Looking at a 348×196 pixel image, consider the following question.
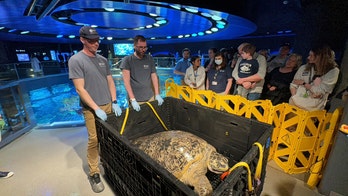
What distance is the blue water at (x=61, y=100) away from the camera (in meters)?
7.97

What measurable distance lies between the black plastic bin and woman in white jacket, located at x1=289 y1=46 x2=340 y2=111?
1.50 m

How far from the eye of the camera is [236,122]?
1.61 metres

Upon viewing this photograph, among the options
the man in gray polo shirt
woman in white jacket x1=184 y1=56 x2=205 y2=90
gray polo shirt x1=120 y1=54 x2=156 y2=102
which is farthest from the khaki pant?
woman in white jacket x1=184 y1=56 x2=205 y2=90

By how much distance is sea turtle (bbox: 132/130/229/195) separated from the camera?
136 centimetres

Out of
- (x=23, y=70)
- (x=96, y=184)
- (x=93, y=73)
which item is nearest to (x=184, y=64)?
(x=93, y=73)

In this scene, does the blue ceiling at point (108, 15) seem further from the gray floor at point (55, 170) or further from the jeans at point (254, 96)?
the gray floor at point (55, 170)

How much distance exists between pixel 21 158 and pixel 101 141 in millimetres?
1903

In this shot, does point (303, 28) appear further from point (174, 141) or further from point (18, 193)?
point (18, 193)

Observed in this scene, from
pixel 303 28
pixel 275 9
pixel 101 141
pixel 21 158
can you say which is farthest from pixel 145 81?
pixel 275 9

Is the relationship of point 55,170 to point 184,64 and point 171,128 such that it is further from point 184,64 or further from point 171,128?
point 184,64

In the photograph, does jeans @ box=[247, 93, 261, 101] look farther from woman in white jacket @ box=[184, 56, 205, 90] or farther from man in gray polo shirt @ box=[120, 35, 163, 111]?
man in gray polo shirt @ box=[120, 35, 163, 111]

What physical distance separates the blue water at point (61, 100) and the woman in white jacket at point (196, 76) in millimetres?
3941

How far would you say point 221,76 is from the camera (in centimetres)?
303

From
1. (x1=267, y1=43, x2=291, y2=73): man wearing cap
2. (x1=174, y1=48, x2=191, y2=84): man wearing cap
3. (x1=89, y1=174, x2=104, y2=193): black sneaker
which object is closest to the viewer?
(x1=89, y1=174, x2=104, y2=193): black sneaker
